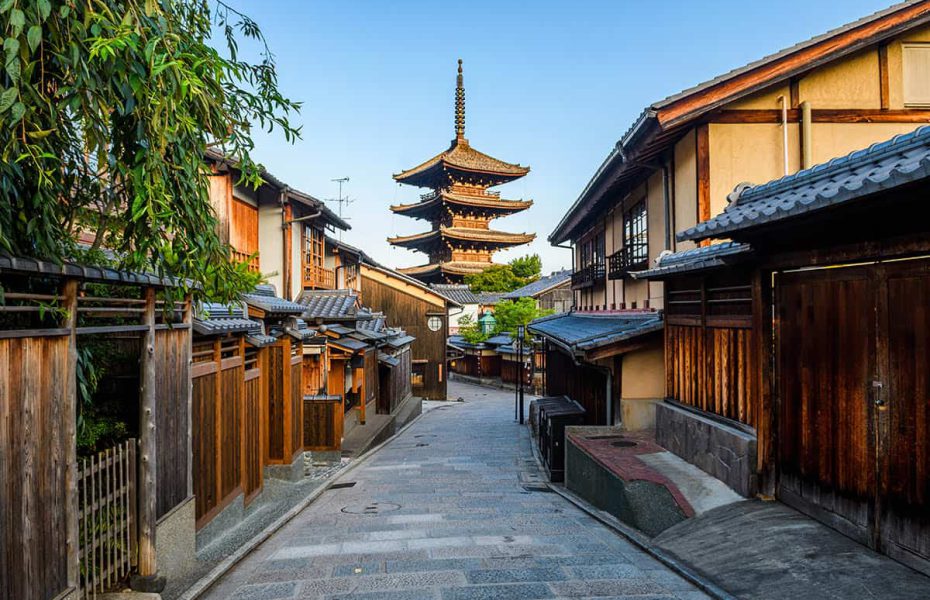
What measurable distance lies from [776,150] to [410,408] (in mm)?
20892

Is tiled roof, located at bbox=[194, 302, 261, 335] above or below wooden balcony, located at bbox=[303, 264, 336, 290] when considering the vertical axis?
below

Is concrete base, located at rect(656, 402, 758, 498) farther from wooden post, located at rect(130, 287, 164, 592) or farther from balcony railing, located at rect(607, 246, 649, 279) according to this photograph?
wooden post, located at rect(130, 287, 164, 592)

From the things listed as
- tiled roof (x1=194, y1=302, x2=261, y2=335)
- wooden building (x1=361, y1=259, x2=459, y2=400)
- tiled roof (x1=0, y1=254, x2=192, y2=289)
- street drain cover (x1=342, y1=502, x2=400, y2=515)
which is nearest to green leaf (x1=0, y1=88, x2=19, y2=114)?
tiled roof (x1=0, y1=254, x2=192, y2=289)

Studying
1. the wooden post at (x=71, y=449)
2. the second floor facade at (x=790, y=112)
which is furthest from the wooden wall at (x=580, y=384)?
the wooden post at (x=71, y=449)

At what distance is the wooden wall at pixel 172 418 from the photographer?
6.46 metres

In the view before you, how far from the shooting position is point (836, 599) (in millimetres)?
4707

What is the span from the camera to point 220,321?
879 centimetres

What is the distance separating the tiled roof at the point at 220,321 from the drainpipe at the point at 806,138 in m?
10.7

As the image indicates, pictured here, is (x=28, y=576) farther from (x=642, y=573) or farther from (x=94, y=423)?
(x=642, y=573)

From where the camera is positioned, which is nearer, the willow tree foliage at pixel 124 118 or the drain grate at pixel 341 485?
the willow tree foliage at pixel 124 118

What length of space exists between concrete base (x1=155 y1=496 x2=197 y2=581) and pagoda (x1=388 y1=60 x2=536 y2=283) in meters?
46.0

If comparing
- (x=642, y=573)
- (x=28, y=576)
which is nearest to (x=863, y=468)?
(x=642, y=573)

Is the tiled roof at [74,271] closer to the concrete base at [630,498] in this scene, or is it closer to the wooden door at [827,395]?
the concrete base at [630,498]

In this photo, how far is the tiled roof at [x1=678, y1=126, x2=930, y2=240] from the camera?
14.7ft
